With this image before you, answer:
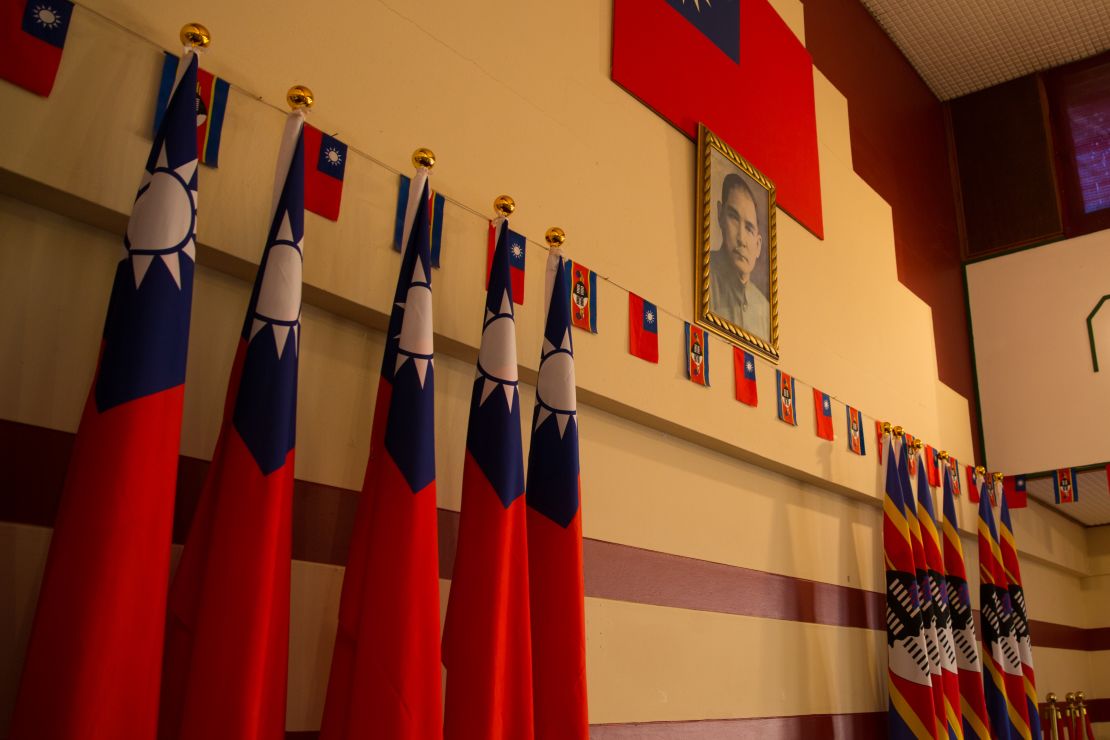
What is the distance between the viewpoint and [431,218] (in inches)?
79.7

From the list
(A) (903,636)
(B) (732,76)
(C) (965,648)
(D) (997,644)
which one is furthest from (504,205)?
(D) (997,644)

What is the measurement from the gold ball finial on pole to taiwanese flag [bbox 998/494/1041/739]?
3.70 meters

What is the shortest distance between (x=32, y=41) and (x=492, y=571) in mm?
1200

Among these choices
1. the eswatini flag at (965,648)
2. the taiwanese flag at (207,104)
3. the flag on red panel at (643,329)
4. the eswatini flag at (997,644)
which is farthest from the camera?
the eswatini flag at (997,644)

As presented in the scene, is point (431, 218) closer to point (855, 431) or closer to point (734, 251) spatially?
point (734, 251)

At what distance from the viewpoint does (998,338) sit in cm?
498

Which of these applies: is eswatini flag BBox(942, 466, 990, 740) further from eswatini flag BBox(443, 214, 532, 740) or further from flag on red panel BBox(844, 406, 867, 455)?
eswatini flag BBox(443, 214, 532, 740)

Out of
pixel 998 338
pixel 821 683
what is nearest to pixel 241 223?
pixel 821 683

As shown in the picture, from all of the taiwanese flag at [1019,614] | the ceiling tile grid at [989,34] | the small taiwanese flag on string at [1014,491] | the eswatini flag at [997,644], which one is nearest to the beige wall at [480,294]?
the eswatini flag at [997,644]

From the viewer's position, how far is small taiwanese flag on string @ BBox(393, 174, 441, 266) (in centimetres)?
197

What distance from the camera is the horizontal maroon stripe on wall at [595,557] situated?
138 cm

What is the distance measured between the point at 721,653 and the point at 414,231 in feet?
5.32

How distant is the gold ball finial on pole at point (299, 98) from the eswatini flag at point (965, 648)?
9.92 feet

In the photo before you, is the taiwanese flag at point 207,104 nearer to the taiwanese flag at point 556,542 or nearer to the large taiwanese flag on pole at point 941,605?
the taiwanese flag at point 556,542
